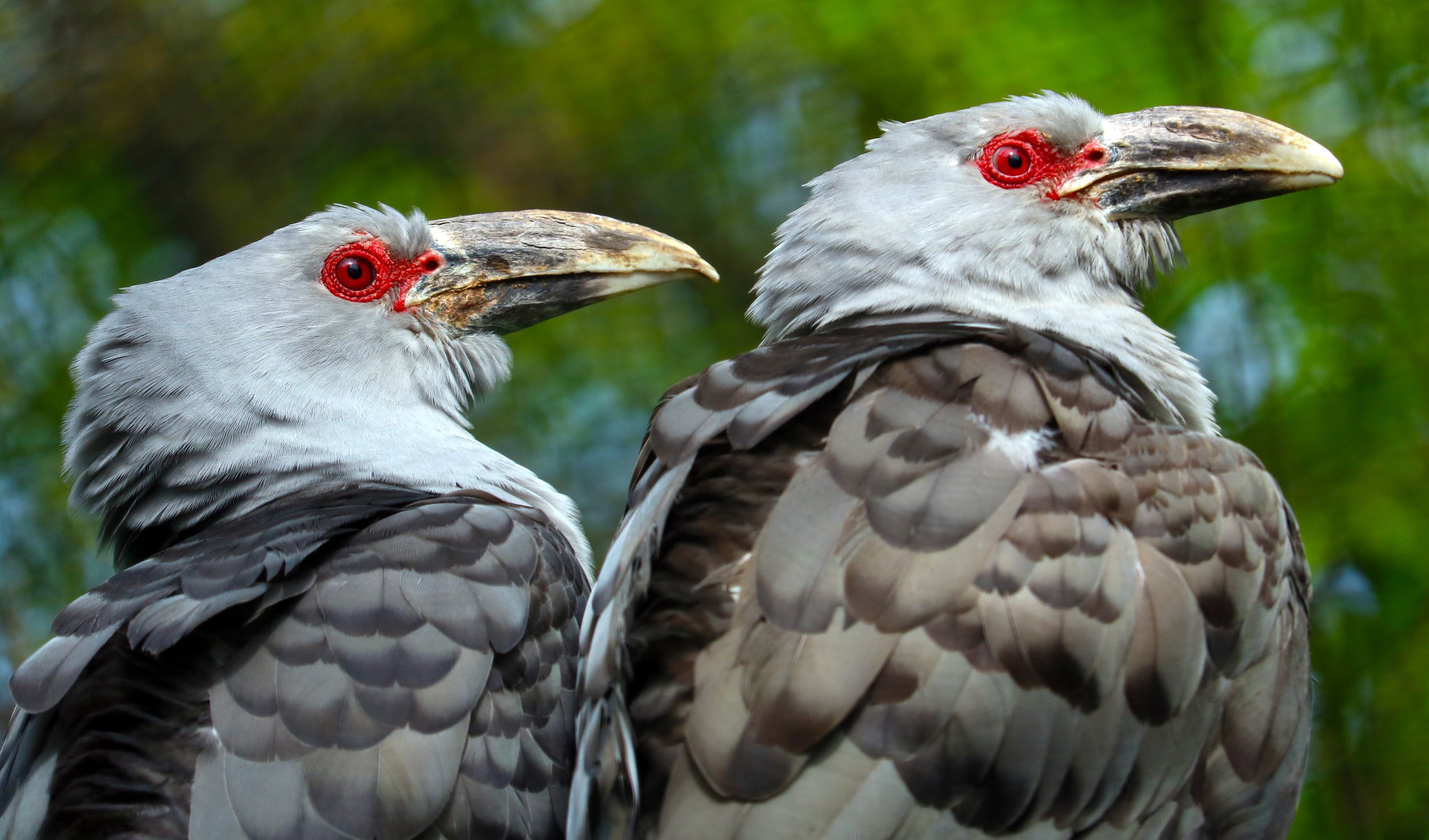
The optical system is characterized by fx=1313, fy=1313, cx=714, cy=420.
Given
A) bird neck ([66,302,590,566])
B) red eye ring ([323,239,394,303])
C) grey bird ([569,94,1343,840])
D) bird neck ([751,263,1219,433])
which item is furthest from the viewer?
red eye ring ([323,239,394,303])

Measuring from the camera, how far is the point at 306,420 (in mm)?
3789

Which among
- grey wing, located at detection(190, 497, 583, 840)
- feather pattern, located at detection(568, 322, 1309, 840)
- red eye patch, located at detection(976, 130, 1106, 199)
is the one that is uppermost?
red eye patch, located at detection(976, 130, 1106, 199)

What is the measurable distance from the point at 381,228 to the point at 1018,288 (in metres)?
1.93

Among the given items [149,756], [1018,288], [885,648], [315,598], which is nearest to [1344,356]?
[1018,288]

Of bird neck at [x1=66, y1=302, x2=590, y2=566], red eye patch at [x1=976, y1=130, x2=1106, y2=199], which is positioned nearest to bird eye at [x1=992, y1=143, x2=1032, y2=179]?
red eye patch at [x1=976, y1=130, x2=1106, y2=199]

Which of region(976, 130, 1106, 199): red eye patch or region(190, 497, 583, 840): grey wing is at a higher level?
region(976, 130, 1106, 199): red eye patch

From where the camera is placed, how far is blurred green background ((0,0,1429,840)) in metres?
4.98

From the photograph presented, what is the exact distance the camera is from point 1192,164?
3.50 metres

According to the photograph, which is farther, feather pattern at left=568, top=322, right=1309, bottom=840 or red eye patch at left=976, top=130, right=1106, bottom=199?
red eye patch at left=976, top=130, right=1106, bottom=199

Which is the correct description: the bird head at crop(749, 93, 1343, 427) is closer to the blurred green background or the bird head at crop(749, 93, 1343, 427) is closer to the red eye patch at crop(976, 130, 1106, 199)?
the red eye patch at crop(976, 130, 1106, 199)

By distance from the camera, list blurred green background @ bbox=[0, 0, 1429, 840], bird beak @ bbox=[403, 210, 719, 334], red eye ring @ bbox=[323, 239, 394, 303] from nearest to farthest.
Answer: bird beak @ bbox=[403, 210, 719, 334], red eye ring @ bbox=[323, 239, 394, 303], blurred green background @ bbox=[0, 0, 1429, 840]

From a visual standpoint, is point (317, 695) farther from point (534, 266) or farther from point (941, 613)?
point (534, 266)

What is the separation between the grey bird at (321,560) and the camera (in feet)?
8.87

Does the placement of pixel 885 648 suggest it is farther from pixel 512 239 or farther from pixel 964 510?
pixel 512 239
